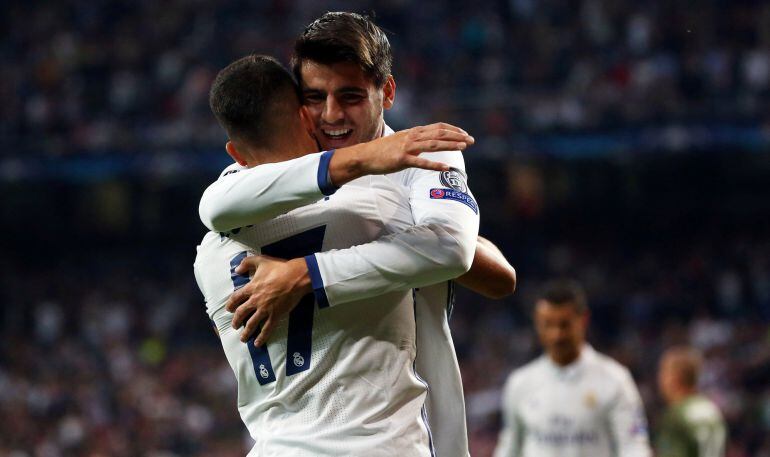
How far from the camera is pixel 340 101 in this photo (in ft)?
10.1

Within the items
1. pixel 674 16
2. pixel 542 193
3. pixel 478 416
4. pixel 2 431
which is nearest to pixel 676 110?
pixel 674 16

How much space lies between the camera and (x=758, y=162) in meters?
17.1

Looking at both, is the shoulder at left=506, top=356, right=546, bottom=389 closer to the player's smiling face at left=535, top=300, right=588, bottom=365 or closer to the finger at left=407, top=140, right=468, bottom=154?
the player's smiling face at left=535, top=300, right=588, bottom=365

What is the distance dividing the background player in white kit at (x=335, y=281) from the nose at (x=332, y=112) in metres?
0.18

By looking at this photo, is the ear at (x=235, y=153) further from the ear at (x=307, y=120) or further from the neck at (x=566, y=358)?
the neck at (x=566, y=358)

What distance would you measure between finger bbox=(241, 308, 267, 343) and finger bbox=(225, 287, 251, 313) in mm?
54

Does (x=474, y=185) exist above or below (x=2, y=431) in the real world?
above

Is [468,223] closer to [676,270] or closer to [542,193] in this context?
[676,270]

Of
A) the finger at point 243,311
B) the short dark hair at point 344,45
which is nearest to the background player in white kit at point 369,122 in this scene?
the short dark hair at point 344,45

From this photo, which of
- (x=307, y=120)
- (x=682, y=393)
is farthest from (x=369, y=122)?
(x=682, y=393)

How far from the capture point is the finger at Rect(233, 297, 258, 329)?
2801mm

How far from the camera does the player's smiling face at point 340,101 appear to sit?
10.1 ft

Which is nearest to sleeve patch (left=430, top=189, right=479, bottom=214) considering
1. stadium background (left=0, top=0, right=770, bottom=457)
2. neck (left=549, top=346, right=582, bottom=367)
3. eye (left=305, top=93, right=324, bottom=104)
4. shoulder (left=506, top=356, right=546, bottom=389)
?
eye (left=305, top=93, right=324, bottom=104)

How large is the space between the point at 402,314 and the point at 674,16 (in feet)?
47.1
